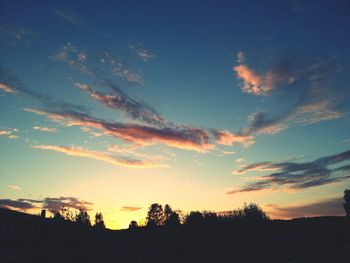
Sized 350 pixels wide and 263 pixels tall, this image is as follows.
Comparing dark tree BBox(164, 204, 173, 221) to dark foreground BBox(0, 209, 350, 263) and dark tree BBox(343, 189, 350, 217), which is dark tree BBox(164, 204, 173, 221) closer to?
dark tree BBox(343, 189, 350, 217)

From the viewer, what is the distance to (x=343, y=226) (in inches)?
851

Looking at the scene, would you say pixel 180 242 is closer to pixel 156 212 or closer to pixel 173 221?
pixel 173 221

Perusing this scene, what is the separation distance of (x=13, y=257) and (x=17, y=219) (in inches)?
114

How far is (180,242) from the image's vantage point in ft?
79.3

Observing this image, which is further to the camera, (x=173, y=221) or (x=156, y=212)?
(x=156, y=212)

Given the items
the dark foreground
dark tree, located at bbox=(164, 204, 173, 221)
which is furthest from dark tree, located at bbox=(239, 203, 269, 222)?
the dark foreground

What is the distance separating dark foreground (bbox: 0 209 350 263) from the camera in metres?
21.4

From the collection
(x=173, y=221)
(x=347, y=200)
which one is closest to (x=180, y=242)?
(x=173, y=221)

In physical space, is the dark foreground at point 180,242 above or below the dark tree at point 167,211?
below

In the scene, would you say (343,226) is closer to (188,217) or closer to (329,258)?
(329,258)

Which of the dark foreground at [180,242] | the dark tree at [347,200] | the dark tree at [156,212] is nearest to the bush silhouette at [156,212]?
the dark tree at [156,212]

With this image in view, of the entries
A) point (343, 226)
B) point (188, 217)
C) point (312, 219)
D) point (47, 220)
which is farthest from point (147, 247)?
point (188, 217)

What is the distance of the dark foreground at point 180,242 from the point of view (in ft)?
70.3

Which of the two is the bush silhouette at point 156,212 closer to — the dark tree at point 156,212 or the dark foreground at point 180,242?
the dark tree at point 156,212
